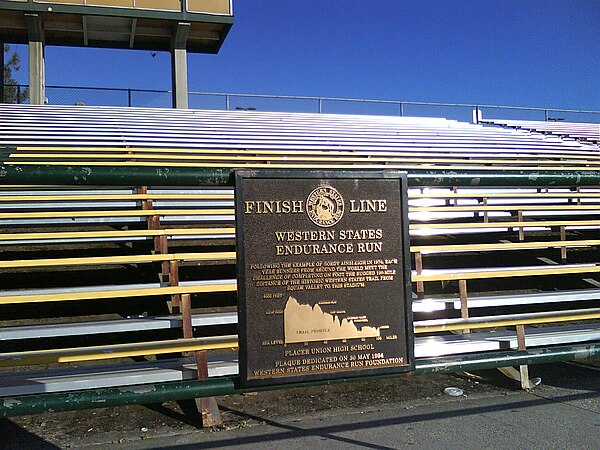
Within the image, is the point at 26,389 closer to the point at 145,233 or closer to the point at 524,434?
the point at 145,233

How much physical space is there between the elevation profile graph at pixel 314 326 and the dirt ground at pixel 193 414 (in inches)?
44.6

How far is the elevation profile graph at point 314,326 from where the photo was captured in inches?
84.7

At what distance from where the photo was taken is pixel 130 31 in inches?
590

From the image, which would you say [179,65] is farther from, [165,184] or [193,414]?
[165,184]

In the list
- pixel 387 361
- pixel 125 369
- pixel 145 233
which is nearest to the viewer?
→ pixel 387 361

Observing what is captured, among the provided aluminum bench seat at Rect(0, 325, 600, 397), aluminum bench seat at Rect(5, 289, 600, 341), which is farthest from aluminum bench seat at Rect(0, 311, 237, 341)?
aluminum bench seat at Rect(0, 325, 600, 397)

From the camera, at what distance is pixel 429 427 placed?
359cm

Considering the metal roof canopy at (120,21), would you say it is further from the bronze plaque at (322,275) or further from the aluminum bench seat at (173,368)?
the bronze plaque at (322,275)

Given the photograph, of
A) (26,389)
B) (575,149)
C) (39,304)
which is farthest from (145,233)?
(575,149)

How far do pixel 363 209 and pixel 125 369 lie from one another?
7.89 ft

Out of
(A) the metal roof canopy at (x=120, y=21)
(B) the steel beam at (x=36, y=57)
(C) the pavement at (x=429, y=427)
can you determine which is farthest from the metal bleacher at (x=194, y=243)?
(A) the metal roof canopy at (x=120, y=21)

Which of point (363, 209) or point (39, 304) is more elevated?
point (363, 209)

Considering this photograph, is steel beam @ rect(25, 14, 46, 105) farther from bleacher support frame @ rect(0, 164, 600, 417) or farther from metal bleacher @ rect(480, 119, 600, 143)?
bleacher support frame @ rect(0, 164, 600, 417)

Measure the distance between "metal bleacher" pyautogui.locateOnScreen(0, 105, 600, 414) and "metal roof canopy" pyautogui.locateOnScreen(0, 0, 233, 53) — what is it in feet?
7.69
